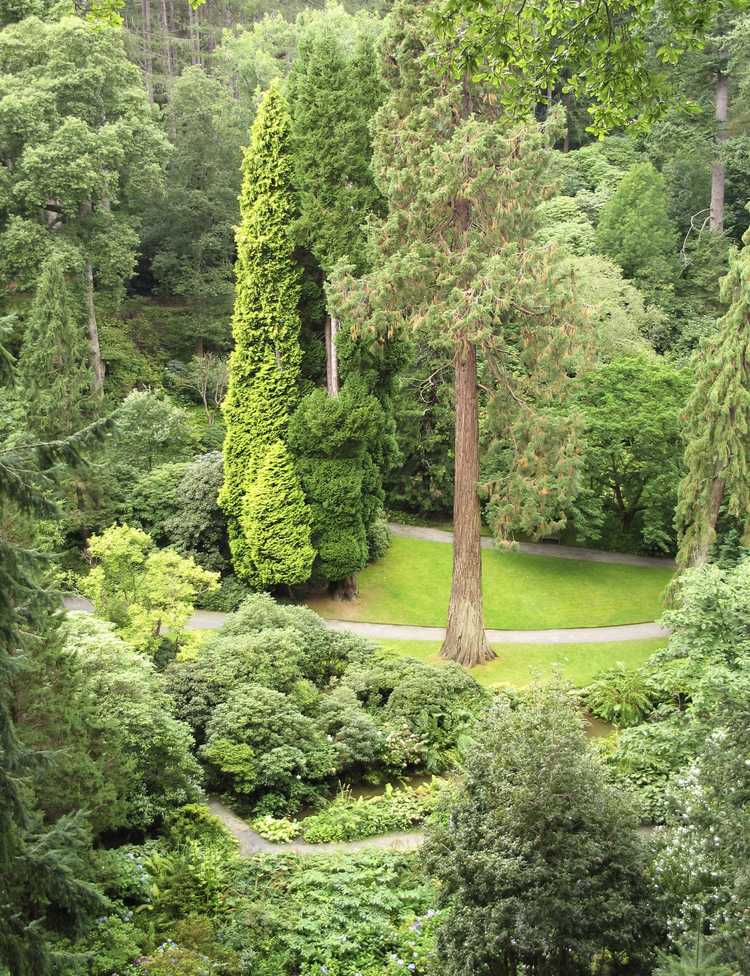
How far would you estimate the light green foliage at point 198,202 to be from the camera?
135 ft

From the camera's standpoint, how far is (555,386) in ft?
73.0

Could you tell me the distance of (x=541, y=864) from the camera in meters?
10.3

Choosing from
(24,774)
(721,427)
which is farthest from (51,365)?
(24,774)

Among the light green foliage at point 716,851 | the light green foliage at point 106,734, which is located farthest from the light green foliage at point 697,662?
the light green foliage at point 106,734

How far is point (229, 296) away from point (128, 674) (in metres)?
28.7

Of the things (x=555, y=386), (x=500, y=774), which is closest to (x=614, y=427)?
(x=555, y=386)

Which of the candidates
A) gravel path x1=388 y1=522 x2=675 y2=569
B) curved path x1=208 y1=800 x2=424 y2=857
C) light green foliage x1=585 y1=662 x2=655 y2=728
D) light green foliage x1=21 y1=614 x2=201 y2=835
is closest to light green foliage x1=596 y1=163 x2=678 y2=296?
gravel path x1=388 y1=522 x2=675 y2=569

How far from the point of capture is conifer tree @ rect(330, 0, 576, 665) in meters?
20.6

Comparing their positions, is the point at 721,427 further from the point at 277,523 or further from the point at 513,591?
the point at 277,523

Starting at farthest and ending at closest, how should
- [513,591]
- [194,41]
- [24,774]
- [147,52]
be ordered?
[194,41], [147,52], [513,591], [24,774]

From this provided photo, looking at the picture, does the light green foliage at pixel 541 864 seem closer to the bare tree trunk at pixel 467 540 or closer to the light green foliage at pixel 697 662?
the light green foliage at pixel 697 662

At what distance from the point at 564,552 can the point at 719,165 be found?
18.9 meters

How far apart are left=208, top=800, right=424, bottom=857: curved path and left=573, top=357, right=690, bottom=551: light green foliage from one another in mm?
15167

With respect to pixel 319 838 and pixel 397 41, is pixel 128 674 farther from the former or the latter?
pixel 397 41
